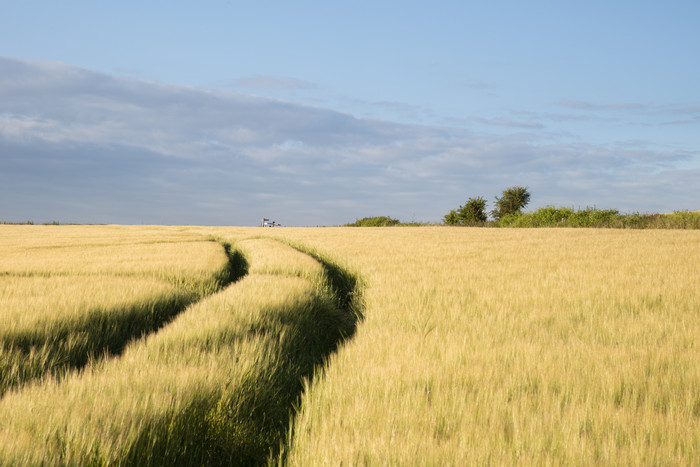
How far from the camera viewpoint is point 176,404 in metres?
2.14

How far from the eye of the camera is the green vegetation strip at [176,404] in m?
1.79

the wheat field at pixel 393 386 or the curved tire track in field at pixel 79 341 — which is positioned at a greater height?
the wheat field at pixel 393 386

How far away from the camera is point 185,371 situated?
2.54 meters

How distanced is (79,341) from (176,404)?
2564 millimetres

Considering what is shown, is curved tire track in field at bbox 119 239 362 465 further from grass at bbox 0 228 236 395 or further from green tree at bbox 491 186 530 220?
green tree at bbox 491 186 530 220

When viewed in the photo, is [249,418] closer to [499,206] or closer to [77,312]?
[77,312]

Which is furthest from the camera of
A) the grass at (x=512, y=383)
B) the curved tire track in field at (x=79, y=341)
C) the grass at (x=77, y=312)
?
the grass at (x=77, y=312)

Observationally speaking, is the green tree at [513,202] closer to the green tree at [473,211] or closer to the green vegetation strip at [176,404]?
the green tree at [473,211]

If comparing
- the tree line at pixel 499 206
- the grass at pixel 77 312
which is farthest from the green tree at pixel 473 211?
the grass at pixel 77 312

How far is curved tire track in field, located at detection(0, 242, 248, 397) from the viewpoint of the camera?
11.1 feet

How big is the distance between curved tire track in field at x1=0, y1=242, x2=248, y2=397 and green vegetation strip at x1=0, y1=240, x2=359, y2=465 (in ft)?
1.71

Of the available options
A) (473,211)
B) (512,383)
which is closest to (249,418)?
(512,383)

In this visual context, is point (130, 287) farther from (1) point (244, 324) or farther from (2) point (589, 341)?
(2) point (589, 341)

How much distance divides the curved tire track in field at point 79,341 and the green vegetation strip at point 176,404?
0.52 m
